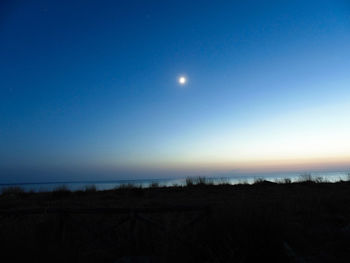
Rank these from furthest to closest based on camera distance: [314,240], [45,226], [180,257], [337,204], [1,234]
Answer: [337,204], [45,226], [314,240], [1,234], [180,257]

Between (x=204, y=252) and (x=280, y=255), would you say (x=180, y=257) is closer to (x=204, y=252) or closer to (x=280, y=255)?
(x=204, y=252)

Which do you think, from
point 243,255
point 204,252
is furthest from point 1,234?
point 243,255

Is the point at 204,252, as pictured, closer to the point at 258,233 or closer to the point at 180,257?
the point at 180,257

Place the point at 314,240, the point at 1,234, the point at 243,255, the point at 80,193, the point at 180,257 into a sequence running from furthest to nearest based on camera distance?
1. the point at 80,193
2. the point at 314,240
3. the point at 1,234
4. the point at 180,257
5. the point at 243,255

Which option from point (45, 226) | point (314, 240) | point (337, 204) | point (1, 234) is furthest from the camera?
point (337, 204)

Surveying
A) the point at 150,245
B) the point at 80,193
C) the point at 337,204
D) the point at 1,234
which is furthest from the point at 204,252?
the point at 80,193

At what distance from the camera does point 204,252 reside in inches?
137

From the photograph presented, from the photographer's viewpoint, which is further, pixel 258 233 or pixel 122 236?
pixel 122 236

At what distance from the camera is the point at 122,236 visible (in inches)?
207

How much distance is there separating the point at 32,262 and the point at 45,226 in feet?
7.20

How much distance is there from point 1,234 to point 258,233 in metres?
4.80

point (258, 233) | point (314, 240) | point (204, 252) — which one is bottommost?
point (314, 240)

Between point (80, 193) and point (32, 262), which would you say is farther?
point (80, 193)

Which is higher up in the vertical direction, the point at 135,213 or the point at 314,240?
the point at 135,213
